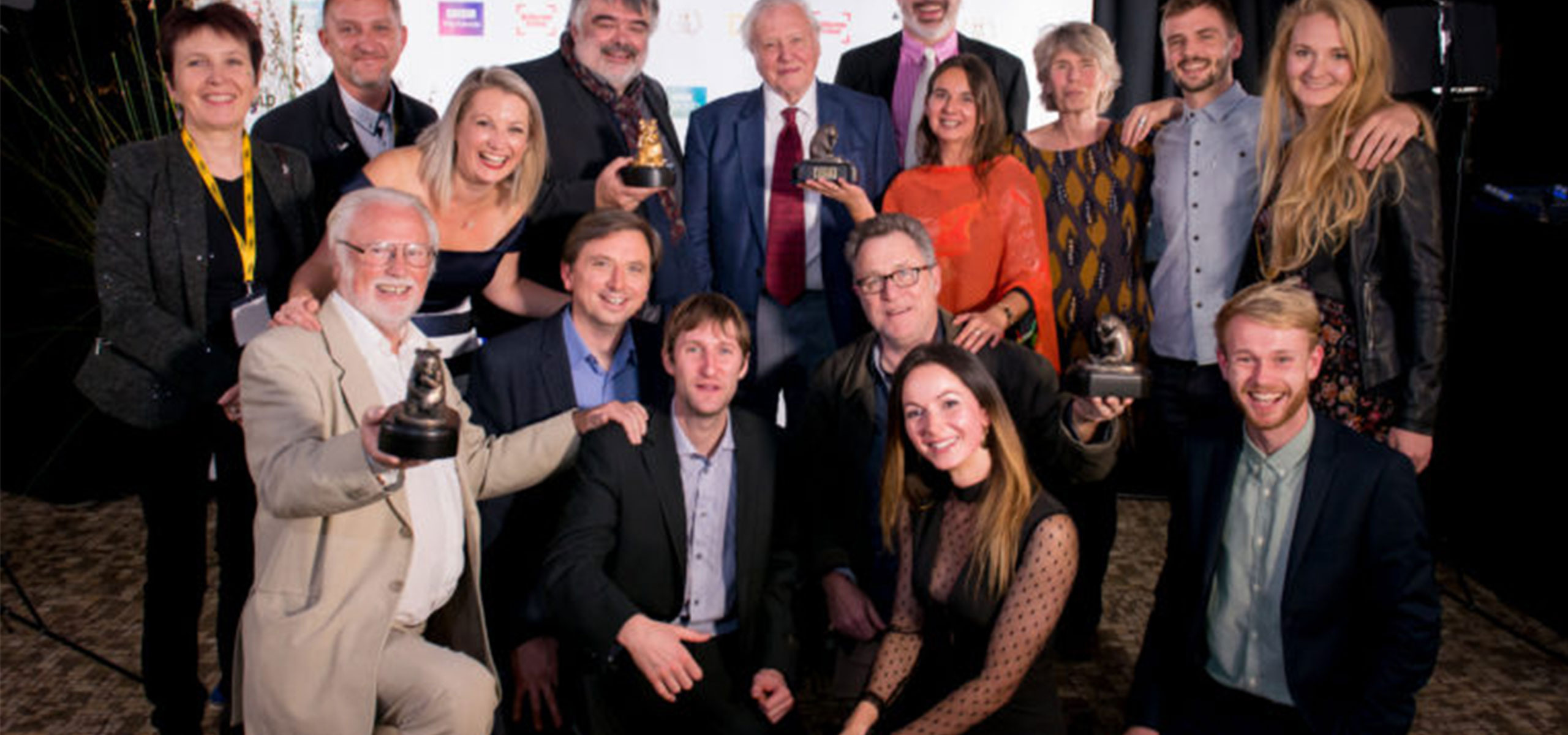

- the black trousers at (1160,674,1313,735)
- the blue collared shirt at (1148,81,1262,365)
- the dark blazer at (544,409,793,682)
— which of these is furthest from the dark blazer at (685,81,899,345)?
the black trousers at (1160,674,1313,735)

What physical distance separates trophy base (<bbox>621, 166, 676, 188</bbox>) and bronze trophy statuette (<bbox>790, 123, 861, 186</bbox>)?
0.32m

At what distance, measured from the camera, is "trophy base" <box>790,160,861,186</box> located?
304 centimetres

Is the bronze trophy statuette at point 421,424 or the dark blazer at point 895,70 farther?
the dark blazer at point 895,70

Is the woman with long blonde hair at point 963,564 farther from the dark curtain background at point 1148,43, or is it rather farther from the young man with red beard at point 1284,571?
the dark curtain background at point 1148,43

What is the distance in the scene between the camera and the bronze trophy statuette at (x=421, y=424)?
68.6 inches

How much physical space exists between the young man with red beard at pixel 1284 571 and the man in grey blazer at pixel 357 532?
4.28ft

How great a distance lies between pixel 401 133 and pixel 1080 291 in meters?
2.03

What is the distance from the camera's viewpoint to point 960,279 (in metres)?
3.12

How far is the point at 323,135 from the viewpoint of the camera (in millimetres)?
3479

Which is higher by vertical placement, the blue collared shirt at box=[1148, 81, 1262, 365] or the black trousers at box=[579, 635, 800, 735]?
the blue collared shirt at box=[1148, 81, 1262, 365]

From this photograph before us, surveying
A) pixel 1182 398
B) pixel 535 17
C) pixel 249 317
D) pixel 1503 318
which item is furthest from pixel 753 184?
pixel 1503 318

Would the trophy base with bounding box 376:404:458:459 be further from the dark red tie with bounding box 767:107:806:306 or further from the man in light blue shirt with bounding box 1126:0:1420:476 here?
the man in light blue shirt with bounding box 1126:0:1420:476

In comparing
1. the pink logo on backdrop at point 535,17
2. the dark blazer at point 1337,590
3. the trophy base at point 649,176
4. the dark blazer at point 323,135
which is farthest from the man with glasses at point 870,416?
the pink logo on backdrop at point 535,17

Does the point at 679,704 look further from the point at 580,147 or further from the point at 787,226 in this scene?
the point at 580,147
